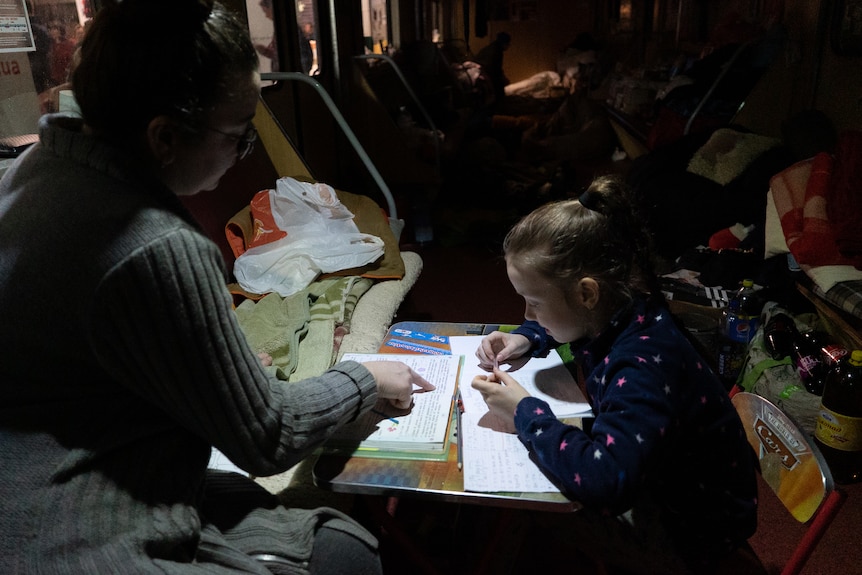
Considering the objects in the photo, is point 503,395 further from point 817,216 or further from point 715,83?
point 715,83

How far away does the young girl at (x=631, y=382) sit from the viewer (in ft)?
3.80

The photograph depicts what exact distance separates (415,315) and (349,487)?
2454mm

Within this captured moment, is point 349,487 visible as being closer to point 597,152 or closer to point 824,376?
point 824,376

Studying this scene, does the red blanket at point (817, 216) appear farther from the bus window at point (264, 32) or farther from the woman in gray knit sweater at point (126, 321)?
the bus window at point (264, 32)

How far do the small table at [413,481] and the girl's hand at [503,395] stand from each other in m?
0.11

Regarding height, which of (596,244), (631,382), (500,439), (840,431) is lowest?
(840,431)

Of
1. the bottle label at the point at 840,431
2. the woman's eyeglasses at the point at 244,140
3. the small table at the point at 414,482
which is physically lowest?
the bottle label at the point at 840,431

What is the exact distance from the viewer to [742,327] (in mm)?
2648

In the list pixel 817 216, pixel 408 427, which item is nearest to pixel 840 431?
pixel 817 216

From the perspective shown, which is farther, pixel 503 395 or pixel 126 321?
pixel 503 395

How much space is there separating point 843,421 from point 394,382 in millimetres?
1618

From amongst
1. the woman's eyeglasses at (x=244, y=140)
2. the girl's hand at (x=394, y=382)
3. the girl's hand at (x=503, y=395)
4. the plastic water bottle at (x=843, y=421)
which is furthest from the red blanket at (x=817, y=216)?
the woman's eyeglasses at (x=244, y=140)

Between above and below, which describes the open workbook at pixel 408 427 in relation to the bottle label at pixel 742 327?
above

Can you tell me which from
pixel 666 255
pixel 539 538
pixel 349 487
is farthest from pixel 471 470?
pixel 666 255
